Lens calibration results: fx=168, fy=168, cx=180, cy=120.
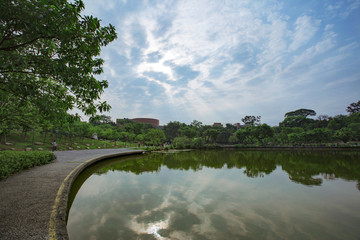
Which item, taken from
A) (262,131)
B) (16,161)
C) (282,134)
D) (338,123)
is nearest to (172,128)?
(262,131)

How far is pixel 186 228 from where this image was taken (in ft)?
13.4

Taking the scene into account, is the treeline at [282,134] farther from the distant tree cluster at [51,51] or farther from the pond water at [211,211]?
the distant tree cluster at [51,51]

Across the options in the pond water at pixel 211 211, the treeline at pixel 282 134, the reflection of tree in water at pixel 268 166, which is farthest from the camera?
the treeline at pixel 282 134

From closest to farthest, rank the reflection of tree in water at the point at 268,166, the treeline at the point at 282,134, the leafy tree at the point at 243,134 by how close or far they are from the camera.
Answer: the reflection of tree in water at the point at 268,166, the treeline at the point at 282,134, the leafy tree at the point at 243,134

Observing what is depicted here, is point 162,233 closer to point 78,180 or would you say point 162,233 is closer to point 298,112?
point 78,180

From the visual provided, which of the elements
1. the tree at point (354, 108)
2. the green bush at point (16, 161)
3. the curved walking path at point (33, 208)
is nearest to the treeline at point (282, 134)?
the tree at point (354, 108)

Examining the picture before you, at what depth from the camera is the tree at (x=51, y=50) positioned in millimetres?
2818

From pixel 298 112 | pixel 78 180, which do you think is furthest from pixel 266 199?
pixel 298 112

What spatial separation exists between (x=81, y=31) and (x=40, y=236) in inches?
158

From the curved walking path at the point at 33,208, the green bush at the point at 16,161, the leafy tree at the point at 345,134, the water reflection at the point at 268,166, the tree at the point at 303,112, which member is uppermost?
the tree at the point at 303,112

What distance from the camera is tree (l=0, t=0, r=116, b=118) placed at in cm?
282

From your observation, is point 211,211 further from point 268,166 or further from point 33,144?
point 33,144

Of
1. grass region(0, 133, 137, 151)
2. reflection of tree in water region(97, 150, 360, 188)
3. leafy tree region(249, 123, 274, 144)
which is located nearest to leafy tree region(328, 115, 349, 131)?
leafy tree region(249, 123, 274, 144)

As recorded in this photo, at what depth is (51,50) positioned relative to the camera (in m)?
3.87
